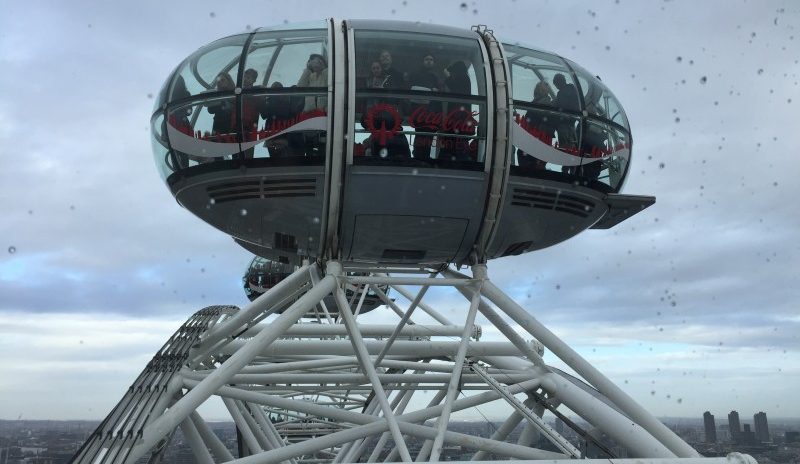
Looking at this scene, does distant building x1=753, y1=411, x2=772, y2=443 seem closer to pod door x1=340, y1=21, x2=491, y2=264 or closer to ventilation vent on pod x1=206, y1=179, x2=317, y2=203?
pod door x1=340, y1=21, x2=491, y2=264

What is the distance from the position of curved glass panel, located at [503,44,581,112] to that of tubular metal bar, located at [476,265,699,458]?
2.56 meters

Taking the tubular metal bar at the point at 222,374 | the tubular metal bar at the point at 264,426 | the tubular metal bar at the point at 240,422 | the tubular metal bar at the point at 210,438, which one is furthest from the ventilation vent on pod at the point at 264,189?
the tubular metal bar at the point at 264,426

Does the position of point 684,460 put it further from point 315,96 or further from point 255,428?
point 255,428

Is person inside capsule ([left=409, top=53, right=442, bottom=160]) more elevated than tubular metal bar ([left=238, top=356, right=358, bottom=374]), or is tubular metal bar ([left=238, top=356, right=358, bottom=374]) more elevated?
person inside capsule ([left=409, top=53, right=442, bottom=160])

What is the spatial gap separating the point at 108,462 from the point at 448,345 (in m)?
6.80

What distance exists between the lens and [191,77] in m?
10.7

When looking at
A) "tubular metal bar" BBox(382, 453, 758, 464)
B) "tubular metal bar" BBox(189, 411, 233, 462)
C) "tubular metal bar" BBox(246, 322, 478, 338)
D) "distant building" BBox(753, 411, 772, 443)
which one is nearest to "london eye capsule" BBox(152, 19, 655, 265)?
"tubular metal bar" BBox(382, 453, 758, 464)

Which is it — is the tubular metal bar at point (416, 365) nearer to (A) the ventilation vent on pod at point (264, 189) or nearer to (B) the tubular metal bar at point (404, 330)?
(B) the tubular metal bar at point (404, 330)

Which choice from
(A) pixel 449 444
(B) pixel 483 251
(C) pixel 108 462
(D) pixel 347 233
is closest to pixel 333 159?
(D) pixel 347 233

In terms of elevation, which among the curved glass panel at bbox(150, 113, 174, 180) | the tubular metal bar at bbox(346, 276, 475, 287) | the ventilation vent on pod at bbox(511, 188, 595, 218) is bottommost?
the tubular metal bar at bbox(346, 276, 475, 287)

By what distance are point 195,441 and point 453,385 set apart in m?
5.13

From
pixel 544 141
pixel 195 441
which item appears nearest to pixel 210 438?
pixel 195 441

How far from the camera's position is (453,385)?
10.5 m

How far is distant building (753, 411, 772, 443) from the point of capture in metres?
17.0
